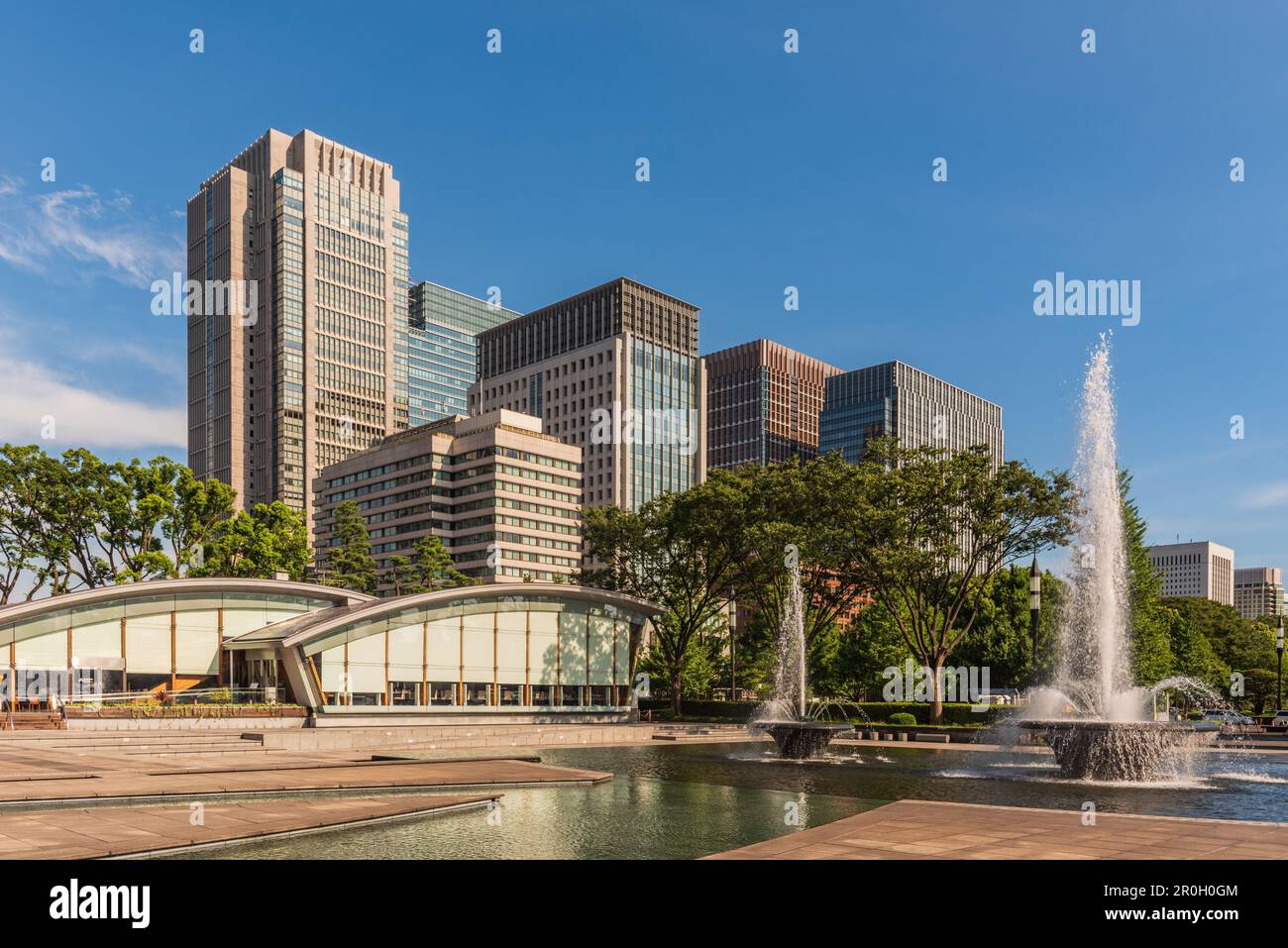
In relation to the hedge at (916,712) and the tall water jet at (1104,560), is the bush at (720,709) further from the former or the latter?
the tall water jet at (1104,560)

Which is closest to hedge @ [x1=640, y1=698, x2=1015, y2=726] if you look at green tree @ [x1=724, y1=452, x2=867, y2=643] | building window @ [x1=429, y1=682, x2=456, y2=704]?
green tree @ [x1=724, y1=452, x2=867, y2=643]

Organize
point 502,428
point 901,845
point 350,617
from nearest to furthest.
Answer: point 901,845 < point 350,617 < point 502,428

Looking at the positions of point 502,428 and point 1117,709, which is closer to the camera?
point 1117,709

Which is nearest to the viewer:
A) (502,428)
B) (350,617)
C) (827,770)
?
(827,770)

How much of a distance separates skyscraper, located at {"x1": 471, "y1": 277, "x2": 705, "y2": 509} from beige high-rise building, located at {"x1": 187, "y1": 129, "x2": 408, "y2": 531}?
28.8 m

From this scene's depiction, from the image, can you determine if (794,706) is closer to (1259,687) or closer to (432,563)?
(432,563)

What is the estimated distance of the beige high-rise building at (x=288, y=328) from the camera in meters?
187

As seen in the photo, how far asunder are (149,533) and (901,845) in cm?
6493

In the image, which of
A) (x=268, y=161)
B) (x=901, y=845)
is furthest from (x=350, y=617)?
(x=268, y=161)

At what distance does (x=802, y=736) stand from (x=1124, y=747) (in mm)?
11927

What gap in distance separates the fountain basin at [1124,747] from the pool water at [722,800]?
83 cm

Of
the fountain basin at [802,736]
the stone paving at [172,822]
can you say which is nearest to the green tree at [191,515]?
the fountain basin at [802,736]
